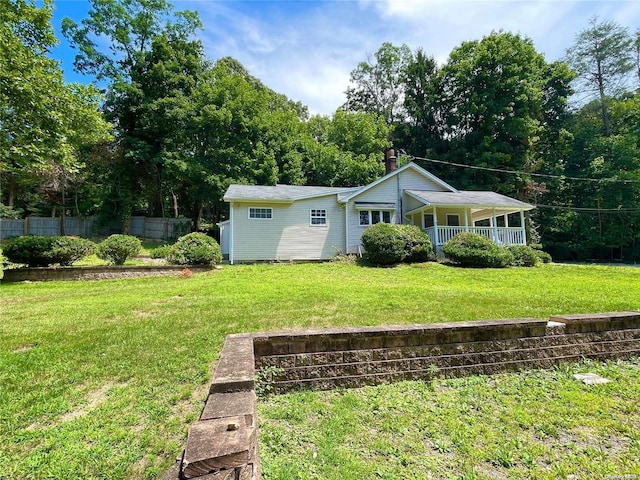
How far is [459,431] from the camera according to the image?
249cm

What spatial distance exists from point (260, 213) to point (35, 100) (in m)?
9.09

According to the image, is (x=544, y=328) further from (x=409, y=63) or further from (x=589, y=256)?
(x=409, y=63)

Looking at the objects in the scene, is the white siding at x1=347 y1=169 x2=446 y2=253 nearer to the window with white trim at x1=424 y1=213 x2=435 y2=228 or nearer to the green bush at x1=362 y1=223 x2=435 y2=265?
the window with white trim at x1=424 y1=213 x2=435 y2=228

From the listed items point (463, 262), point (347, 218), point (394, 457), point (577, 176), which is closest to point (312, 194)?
point (347, 218)

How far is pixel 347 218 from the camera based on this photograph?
16734mm

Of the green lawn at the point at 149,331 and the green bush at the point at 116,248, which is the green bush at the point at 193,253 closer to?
the green lawn at the point at 149,331

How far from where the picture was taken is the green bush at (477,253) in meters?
13.1

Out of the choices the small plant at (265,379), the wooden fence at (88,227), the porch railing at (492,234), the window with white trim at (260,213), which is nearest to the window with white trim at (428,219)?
the porch railing at (492,234)

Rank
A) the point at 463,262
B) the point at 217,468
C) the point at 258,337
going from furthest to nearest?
the point at 463,262, the point at 258,337, the point at 217,468

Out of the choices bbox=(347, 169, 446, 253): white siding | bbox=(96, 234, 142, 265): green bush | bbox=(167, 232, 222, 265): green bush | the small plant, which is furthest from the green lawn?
bbox=(347, 169, 446, 253): white siding

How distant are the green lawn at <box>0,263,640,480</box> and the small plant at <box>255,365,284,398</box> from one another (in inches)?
19.9

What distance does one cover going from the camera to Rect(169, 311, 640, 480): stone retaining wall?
10.1ft

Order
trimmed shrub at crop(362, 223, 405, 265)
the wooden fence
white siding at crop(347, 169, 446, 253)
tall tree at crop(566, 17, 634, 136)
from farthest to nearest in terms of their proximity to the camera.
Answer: tall tree at crop(566, 17, 634, 136), the wooden fence, white siding at crop(347, 169, 446, 253), trimmed shrub at crop(362, 223, 405, 265)

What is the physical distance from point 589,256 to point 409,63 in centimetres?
2637
